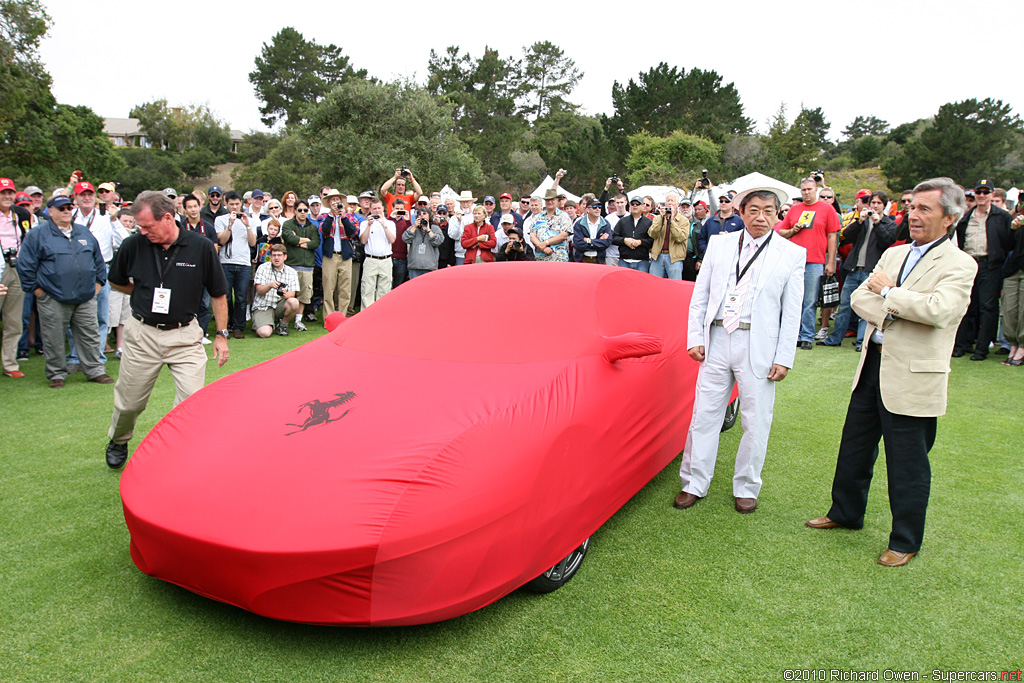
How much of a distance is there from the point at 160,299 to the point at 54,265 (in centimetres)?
332

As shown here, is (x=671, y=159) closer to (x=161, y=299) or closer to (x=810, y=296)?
(x=810, y=296)

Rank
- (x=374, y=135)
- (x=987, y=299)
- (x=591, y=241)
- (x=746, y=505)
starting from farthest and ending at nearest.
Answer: (x=374, y=135) < (x=591, y=241) < (x=987, y=299) < (x=746, y=505)

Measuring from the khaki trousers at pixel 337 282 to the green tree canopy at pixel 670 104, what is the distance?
35169 millimetres

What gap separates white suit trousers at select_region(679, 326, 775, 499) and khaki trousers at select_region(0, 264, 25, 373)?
6750 millimetres

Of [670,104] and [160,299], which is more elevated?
[670,104]

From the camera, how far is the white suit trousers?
3.62m

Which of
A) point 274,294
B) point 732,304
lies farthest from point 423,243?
point 732,304

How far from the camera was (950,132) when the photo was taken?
120 feet

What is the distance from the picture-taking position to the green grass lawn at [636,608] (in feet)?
7.73

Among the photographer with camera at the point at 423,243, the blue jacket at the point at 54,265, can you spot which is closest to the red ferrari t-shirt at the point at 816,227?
the photographer with camera at the point at 423,243

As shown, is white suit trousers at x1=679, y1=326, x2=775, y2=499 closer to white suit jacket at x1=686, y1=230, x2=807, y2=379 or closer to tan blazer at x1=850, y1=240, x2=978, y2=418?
white suit jacket at x1=686, y1=230, x2=807, y2=379

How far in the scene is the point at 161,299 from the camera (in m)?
3.92

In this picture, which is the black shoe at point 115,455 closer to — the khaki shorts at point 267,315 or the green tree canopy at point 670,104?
the khaki shorts at point 267,315

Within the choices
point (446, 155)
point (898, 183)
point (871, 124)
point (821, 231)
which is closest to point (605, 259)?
point (821, 231)
